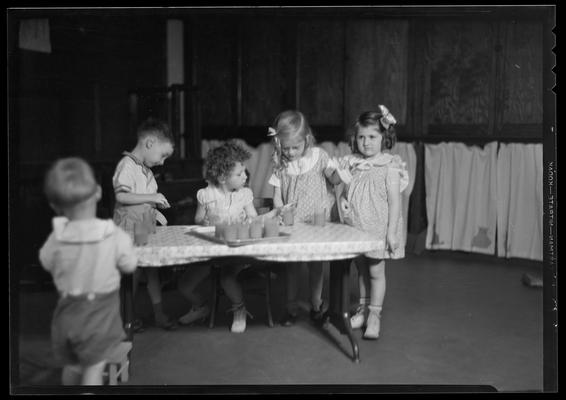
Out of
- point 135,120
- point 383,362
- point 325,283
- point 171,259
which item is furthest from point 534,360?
point 135,120

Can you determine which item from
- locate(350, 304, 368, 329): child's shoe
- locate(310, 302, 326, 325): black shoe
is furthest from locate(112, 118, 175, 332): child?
locate(350, 304, 368, 329): child's shoe

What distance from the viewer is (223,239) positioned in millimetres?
2354

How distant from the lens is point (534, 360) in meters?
2.47

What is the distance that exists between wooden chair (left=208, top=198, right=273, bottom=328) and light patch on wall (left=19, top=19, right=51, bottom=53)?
0.94m

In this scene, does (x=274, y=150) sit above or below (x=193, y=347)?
above

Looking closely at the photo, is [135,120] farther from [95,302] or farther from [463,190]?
[463,190]

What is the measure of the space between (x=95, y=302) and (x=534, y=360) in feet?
5.01

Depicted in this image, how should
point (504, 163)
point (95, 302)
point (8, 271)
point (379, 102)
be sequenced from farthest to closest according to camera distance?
point (379, 102), point (504, 163), point (8, 271), point (95, 302)

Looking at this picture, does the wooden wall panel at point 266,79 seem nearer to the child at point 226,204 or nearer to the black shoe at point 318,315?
the child at point 226,204

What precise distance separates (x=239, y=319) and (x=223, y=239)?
1.09 feet

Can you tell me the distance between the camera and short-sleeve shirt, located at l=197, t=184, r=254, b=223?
101 inches

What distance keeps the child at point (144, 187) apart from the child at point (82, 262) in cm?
16

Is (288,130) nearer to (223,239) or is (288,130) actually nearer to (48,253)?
(223,239)

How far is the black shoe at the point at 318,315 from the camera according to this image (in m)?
2.60
